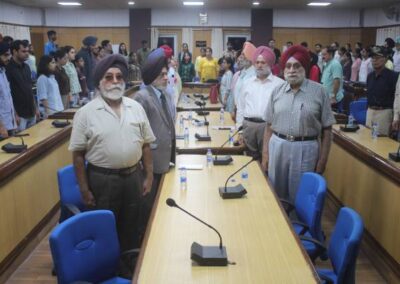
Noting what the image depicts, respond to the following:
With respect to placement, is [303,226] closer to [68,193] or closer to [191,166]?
[191,166]

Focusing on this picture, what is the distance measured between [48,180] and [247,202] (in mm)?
2246

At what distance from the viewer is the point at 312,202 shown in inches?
113

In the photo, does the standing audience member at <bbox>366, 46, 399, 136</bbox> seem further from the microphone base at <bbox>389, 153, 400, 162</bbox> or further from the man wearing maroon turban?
the man wearing maroon turban

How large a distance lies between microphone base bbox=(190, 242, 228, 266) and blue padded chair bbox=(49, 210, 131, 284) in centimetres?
50

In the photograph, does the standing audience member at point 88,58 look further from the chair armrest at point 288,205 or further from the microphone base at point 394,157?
the microphone base at point 394,157

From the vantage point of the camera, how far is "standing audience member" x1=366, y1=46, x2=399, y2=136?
5.43m

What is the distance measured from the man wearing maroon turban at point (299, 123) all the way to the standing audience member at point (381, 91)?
2.35m

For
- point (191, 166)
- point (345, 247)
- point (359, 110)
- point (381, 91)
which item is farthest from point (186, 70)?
point (345, 247)

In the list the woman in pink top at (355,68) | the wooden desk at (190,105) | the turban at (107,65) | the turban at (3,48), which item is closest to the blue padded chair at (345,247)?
the turban at (107,65)

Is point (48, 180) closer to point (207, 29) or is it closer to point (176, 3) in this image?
point (176, 3)

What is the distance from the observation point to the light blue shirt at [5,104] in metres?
5.01

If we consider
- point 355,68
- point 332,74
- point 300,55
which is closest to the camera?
point 300,55

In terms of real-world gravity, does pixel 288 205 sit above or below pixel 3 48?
below

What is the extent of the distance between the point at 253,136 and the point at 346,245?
2.45 m
